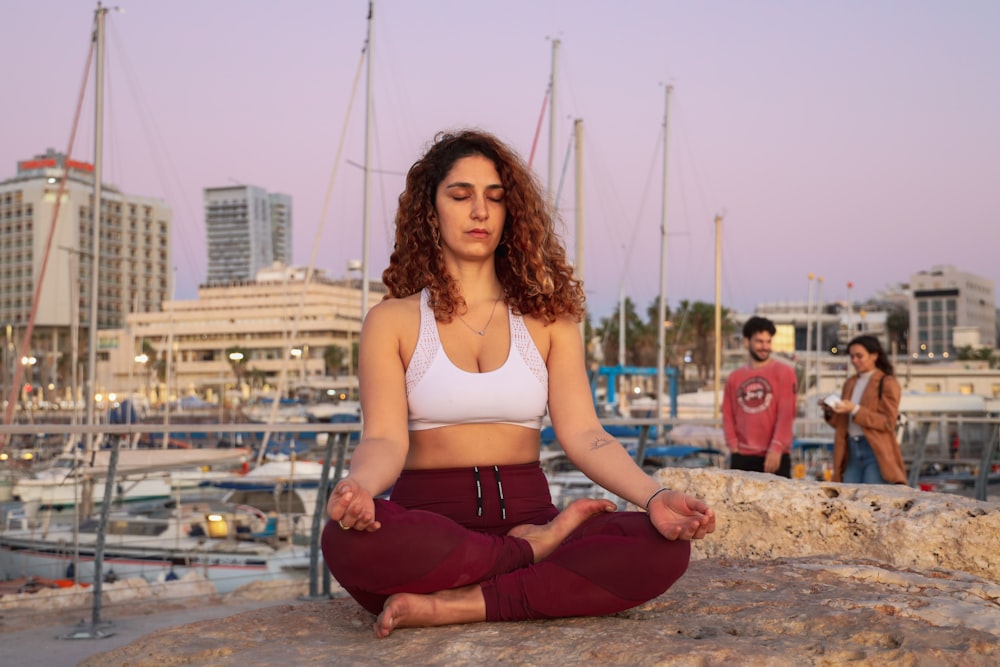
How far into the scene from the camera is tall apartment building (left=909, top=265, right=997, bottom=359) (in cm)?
14000

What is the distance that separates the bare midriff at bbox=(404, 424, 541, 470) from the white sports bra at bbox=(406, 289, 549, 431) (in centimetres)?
2

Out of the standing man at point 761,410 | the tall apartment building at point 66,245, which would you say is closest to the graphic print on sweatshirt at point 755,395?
the standing man at point 761,410

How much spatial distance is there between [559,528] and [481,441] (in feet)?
1.09

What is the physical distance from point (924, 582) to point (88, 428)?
12.7 ft

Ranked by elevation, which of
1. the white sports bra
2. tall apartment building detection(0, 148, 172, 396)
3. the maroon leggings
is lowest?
the maroon leggings

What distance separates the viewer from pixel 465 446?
2838 mm

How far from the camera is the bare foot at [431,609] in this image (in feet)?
8.04

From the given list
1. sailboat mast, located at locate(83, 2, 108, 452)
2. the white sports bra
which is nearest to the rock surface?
the white sports bra

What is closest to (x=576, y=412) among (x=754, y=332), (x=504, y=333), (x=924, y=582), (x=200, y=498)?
(x=504, y=333)

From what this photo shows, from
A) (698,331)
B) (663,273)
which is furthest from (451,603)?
(698,331)

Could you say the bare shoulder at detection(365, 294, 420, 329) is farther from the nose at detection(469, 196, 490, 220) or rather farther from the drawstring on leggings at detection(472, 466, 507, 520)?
the drawstring on leggings at detection(472, 466, 507, 520)

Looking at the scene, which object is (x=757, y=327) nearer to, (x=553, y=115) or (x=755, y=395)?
(x=755, y=395)

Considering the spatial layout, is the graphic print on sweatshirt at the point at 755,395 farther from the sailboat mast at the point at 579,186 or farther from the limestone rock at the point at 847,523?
the sailboat mast at the point at 579,186

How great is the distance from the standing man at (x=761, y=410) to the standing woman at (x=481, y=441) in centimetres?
474
